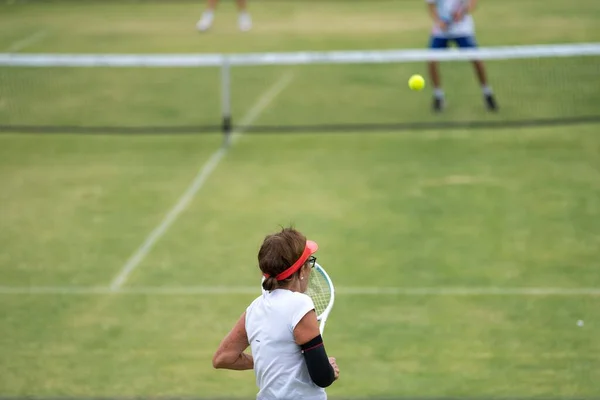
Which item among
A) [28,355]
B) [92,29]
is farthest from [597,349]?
[92,29]

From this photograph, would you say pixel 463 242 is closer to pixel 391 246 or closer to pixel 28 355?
pixel 391 246

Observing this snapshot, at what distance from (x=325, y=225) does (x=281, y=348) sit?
5787mm

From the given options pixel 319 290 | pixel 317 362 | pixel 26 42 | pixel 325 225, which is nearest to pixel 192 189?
pixel 325 225

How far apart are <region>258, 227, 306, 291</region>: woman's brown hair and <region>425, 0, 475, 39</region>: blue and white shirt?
949cm

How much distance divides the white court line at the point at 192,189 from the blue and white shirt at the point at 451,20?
2787 mm

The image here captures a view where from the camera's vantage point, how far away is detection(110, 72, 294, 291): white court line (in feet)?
30.0

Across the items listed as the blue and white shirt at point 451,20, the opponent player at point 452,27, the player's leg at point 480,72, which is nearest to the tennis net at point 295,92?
the player's leg at point 480,72

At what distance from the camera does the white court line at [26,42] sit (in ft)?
62.2

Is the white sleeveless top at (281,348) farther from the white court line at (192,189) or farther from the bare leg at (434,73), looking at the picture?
the bare leg at (434,73)

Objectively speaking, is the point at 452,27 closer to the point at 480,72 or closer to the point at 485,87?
the point at 480,72

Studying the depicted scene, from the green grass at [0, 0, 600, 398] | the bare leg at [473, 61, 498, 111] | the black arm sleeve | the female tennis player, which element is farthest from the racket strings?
the bare leg at [473, 61, 498, 111]

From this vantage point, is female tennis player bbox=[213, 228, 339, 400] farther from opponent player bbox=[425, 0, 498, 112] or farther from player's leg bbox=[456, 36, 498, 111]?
player's leg bbox=[456, 36, 498, 111]

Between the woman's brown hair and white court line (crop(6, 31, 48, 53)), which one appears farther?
white court line (crop(6, 31, 48, 53))

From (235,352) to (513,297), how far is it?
4.21 meters
